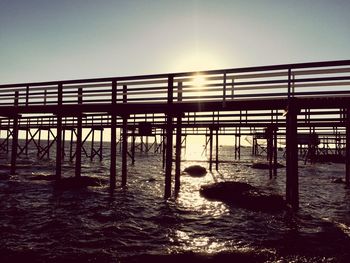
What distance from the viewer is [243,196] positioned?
12.7 m

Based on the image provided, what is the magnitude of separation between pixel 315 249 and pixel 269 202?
174 inches

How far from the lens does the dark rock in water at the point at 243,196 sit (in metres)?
11.7

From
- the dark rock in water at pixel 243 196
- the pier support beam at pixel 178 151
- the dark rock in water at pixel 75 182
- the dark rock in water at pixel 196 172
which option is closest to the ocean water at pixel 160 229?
the dark rock in water at pixel 243 196

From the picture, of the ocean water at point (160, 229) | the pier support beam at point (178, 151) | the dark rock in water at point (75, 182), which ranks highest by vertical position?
the pier support beam at point (178, 151)

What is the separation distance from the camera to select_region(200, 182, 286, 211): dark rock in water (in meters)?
11.7

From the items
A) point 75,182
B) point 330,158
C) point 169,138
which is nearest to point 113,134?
point 169,138

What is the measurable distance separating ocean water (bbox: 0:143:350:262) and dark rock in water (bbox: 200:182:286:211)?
1.98ft

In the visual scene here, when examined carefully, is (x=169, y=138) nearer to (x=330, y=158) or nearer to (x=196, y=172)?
(x=196, y=172)

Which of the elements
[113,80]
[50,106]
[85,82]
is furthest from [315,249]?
[50,106]

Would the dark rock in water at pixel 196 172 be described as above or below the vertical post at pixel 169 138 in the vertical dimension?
below

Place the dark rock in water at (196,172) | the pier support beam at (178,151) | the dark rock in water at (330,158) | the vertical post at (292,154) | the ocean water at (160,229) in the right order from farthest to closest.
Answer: the dark rock in water at (330,158), the dark rock in water at (196,172), the pier support beam at (178,151), the vertical post at (292,154), the ocean water at (160,229)

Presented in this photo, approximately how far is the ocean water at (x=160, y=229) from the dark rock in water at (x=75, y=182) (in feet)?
4.53

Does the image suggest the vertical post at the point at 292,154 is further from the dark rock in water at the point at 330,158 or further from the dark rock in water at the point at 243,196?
the dark rock in water at the point at 330,158

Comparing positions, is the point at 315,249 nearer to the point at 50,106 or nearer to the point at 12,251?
the point at 12,251
